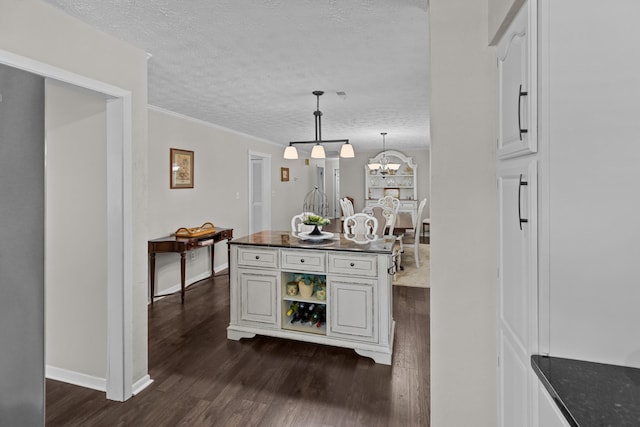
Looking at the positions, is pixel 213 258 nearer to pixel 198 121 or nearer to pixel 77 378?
pixel 198 121

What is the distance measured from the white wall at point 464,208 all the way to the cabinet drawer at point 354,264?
38.4 inches

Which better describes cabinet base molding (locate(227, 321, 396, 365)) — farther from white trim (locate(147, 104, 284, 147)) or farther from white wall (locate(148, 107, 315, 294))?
white trim (locate(147, 104, 284, 147))

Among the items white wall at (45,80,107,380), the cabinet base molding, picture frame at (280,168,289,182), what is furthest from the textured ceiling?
picture frame at (280,168,289,182)

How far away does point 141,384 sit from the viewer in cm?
238

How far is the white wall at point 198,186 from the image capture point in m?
4.18

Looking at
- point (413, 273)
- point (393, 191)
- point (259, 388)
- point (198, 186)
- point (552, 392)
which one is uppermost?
point (393, 191)

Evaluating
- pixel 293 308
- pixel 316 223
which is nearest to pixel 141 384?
pixel 293 308

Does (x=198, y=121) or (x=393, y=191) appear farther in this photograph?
(x=393, y=191)

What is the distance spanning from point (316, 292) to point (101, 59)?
224 cm

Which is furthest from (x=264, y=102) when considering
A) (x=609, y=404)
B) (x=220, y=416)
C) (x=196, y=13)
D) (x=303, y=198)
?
(x=303, y=198)

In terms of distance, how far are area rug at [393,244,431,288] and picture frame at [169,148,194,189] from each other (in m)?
3.15

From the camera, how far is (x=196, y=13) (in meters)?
1.91

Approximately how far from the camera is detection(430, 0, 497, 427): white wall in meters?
→ 1.66

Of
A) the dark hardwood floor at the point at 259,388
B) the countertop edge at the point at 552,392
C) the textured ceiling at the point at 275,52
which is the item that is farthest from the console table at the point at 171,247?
the countertop edge at the point at 552,392
